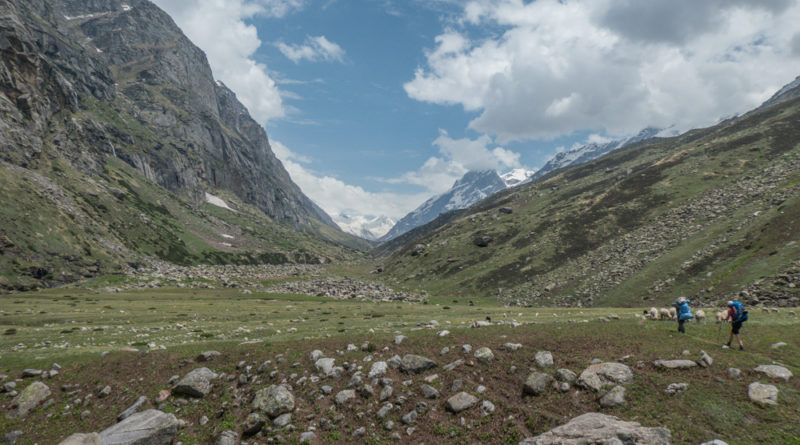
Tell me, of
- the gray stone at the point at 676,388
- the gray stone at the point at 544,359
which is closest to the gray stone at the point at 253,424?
→ the gray stone at the point at 544,359

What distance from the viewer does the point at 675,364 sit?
16.8 metres

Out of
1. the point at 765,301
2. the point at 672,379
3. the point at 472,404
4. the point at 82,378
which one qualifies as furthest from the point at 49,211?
the point at 765,301

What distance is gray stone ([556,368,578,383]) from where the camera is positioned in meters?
17.0

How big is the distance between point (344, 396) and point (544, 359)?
38.1ft

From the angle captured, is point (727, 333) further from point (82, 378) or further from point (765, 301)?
point (82, 378)

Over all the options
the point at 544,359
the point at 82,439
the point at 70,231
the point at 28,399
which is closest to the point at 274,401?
the point at 82,439

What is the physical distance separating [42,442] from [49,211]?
5122 inches

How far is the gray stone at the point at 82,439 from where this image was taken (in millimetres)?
14120

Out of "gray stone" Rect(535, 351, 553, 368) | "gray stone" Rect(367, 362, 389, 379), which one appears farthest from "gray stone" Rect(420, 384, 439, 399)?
"gray stone" Rect(535, 351, 553, 368)

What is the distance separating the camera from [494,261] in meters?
105

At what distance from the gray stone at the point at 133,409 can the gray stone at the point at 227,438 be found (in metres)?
6.36

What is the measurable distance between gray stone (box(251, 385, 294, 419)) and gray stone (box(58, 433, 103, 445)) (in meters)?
6.58

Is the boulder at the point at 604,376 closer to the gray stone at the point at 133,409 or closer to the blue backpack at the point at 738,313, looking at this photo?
the blue backpack at the point at 738,313

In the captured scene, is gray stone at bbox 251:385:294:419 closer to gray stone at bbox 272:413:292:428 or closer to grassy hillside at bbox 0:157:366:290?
gray stone at bbox 272:413:292:428
